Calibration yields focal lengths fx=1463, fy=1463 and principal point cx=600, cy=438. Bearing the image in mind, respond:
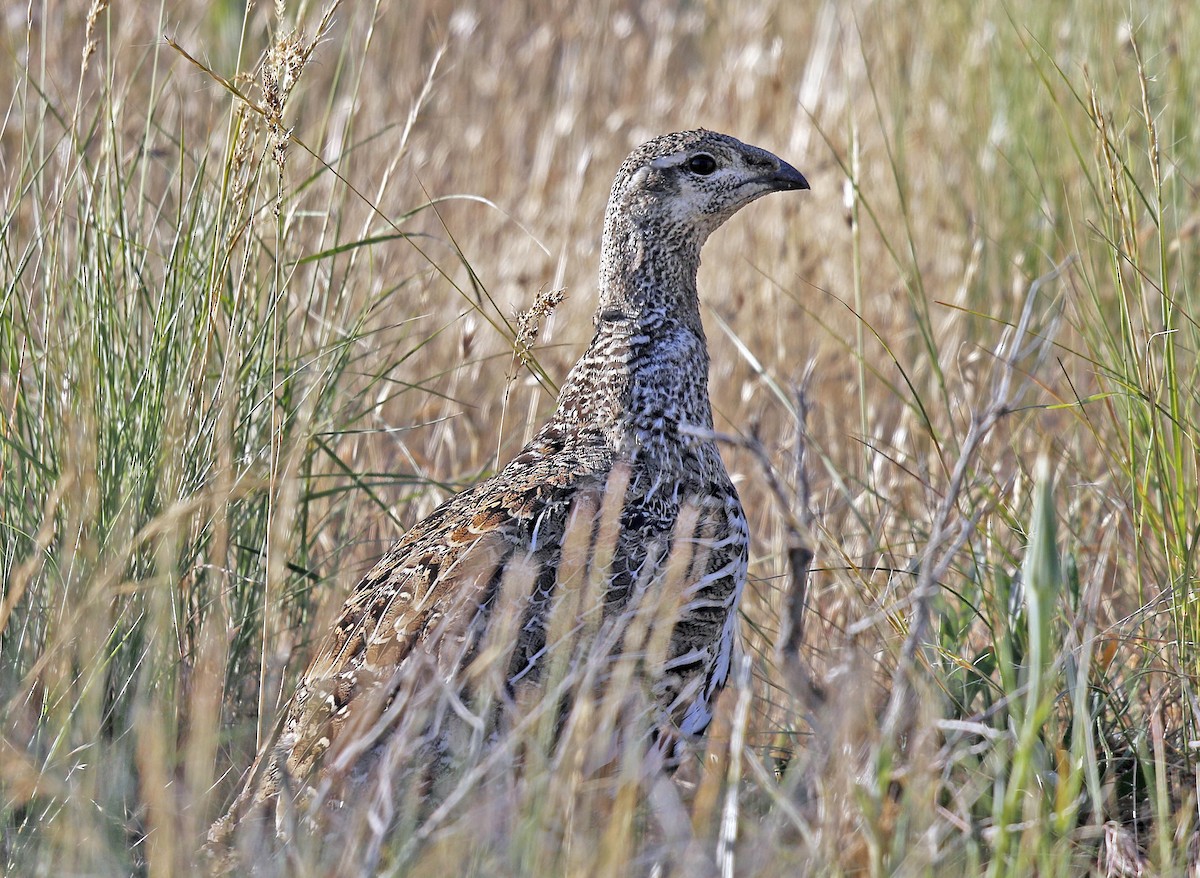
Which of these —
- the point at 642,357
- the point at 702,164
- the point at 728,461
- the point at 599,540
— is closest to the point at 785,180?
the point at 702,164

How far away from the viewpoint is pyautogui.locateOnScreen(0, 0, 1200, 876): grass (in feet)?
7.68

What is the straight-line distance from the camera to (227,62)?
22.7ft

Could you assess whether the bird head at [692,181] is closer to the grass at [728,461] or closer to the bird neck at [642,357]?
the bird neck at [642,357]

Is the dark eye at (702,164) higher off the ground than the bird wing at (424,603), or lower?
higher

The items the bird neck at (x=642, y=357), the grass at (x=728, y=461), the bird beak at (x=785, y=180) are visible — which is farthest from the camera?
the bird beak at (x=785, y=180)

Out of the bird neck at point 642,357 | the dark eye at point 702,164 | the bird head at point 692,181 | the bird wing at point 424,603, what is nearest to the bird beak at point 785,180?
the bird head at point 692,181

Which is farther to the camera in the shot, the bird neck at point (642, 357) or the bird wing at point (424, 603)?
the bird neck at point (642, 357)

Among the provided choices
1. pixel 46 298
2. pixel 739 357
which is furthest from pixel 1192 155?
pixel 46 298

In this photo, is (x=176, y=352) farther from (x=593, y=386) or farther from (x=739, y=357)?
(x=739, y=357)

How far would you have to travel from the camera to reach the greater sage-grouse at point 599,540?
2.77m

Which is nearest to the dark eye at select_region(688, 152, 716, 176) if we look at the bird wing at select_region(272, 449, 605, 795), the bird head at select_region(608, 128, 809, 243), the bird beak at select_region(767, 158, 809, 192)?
the bird head at select_region(608, 128, 809, 243)

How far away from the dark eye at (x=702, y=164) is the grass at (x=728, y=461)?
1.28 ft

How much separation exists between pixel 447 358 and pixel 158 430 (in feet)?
8.40

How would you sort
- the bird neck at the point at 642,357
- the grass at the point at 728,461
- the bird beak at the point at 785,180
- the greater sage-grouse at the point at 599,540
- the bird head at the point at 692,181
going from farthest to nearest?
the bird beak at the point at 785,180 < the bird head at the point at 692,181 < the bird neck at the point at 642,357 < the greater sage-grouse at the point at 599,540 < the grass at the point at 728,461
